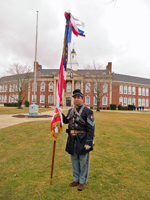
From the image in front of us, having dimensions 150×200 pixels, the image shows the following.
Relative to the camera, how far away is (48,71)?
50.6 metres

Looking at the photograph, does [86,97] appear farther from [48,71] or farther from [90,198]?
[90,198]

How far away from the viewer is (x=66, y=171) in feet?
12.3

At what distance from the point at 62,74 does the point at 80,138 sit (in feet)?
5.13

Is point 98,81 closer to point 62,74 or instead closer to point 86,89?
point 86,89

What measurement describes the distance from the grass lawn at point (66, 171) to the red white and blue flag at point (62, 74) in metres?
1.09

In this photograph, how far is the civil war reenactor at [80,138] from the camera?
2879mm

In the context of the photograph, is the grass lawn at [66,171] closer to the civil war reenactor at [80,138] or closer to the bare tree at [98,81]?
the civil war reenactor at [80,138]

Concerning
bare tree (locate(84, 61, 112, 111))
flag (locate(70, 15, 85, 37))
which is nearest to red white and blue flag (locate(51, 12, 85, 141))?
flag (locate(70, 15, 85, 37))

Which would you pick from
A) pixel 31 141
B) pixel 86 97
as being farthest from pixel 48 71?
pixel 31 141

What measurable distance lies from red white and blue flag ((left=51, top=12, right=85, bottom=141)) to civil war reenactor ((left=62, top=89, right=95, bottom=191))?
0.99 feet

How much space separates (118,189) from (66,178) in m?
1.20

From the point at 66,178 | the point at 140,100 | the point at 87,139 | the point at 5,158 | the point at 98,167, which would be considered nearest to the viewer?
the point at 87,139

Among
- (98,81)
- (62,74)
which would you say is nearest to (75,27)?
(62,74)

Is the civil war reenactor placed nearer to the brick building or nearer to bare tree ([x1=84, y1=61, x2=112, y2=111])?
bare tree ([x1=84, y1=61, x2=112, y2=111])
